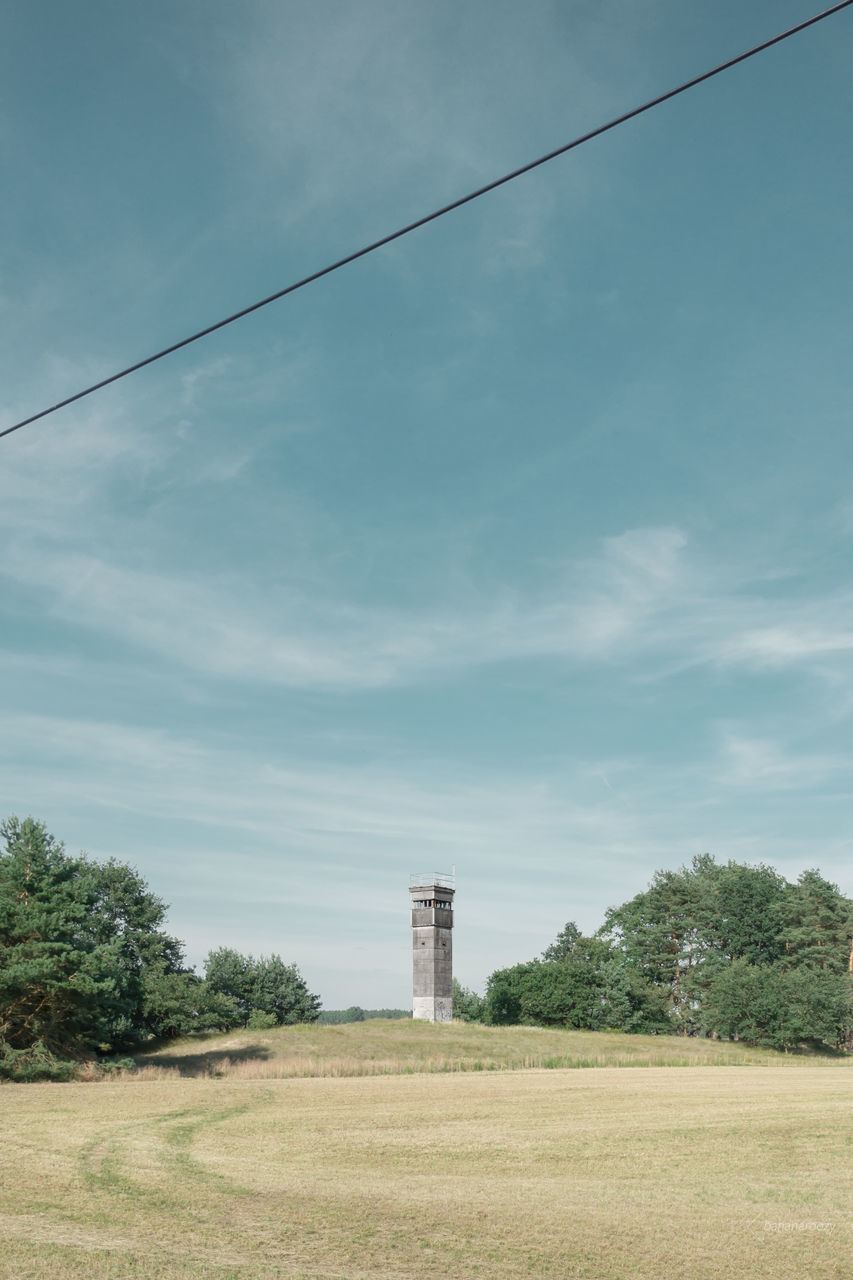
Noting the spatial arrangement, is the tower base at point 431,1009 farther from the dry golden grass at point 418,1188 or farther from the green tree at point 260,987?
the dry golden grass at point 418,1188

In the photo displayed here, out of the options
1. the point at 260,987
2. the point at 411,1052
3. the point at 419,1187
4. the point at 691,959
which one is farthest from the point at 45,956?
the point at 691,959

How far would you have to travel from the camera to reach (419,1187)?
1548cm

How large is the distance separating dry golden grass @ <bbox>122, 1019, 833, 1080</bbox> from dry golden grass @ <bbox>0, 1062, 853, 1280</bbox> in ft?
55.8

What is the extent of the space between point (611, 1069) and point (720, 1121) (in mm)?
24316

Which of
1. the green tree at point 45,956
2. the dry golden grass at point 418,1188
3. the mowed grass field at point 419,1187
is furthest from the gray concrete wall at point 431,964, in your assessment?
the dry golden grass at point 418,1188

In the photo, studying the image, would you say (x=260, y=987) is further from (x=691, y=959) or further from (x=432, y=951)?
(x=691, y=959)

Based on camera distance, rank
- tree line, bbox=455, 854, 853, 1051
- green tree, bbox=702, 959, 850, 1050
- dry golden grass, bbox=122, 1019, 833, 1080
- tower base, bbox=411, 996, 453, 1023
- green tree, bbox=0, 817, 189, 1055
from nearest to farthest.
Answer: green tree, bbox=0, 817, 189, 1055 → dry golden grass, bbox=122, 1019, 833, 1080 → green tree, bbox=702, 959, 850, 1050 → tower base, bbox=411, 996, 453, 1023 → tree line, bbox=455, 854, 853, 1051

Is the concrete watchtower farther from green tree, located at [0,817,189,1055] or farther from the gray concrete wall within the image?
green tree, located at [0,817,189,1055]

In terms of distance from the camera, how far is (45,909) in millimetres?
38250

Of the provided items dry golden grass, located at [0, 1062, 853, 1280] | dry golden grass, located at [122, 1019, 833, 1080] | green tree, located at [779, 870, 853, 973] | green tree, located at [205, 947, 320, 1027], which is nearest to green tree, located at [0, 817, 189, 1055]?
dry golden grass, located at [122, 1019, 833, 1080]

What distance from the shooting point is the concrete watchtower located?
87.8 m

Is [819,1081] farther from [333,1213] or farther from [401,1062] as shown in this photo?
[333,1213]

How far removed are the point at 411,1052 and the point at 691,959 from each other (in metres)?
49.8

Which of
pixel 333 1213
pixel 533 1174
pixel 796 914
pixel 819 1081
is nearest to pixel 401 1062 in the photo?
pixel 819 1081
